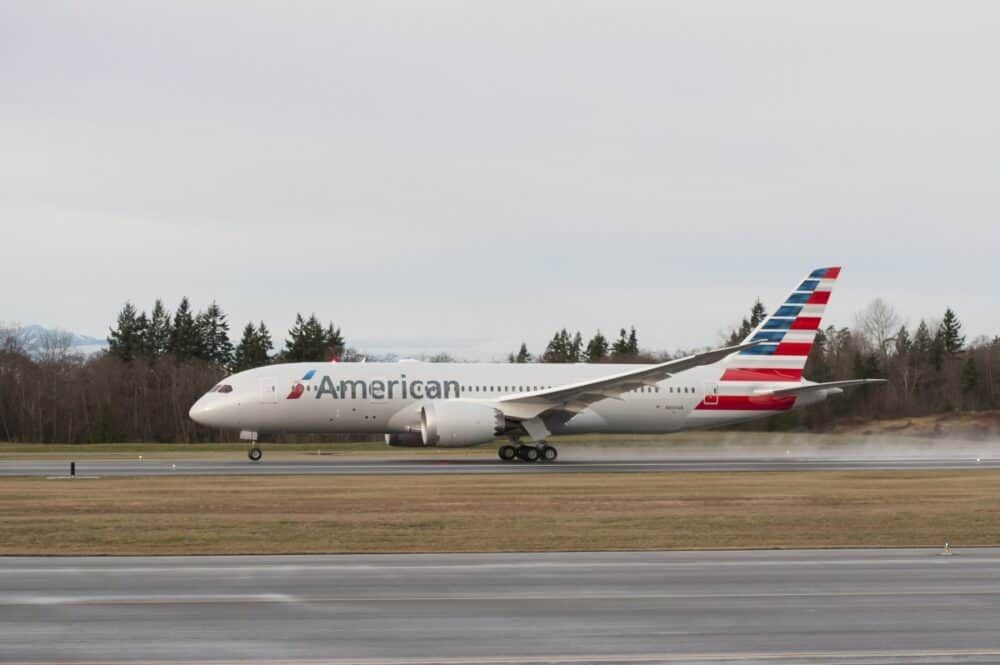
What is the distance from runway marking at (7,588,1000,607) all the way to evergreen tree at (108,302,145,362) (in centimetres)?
9639

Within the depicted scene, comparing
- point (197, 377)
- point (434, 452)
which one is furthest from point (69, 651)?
point (197, 377)

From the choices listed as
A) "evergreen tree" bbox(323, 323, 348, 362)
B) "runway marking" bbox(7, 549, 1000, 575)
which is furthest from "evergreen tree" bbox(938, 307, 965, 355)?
"runway marking" bbox(7, 549, 1000, 575)

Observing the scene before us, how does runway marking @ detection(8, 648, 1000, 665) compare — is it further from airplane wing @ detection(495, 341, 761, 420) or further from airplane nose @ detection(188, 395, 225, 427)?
airplane nose @ detection(188, 395, 225, 427)

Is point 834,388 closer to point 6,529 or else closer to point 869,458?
point 869,458

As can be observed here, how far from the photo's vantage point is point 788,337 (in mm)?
48312

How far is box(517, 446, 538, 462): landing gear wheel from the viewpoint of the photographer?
142 feet

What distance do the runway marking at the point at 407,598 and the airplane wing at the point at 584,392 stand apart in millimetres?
26801

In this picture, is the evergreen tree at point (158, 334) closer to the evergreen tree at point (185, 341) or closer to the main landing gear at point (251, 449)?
the evergreen tree at point (185, 341)

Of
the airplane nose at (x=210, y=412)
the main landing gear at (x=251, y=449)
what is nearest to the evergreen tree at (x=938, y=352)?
the main landing gear at (x=251, y=449)

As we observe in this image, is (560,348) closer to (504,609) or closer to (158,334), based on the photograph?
(158,334)

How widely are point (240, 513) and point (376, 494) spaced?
4.88 metres

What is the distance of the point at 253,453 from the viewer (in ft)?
144

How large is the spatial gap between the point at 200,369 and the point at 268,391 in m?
60.1

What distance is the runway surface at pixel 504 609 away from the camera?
35.7 feet
